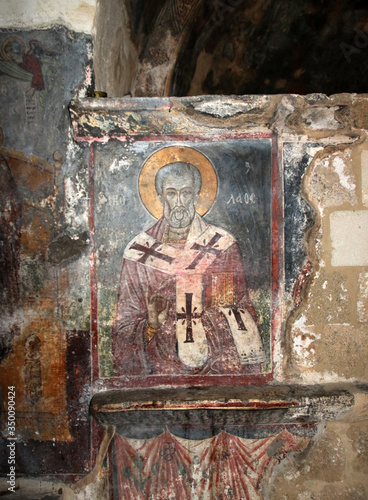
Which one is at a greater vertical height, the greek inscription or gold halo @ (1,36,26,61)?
A: gold halo @ (1,36,26,61)

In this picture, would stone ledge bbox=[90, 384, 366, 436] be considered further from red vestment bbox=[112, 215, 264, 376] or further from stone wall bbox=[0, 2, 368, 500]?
red vestment bbox=[112, 215, 264, 376]

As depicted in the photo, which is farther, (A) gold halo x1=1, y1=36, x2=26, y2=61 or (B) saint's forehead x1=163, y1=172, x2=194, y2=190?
(B) saint's forehead x1=163, y1=172, x2=194, y2=190

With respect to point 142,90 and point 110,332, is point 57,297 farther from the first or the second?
point 142,90

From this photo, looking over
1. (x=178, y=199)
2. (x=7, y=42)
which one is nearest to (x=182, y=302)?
(x=178, y=199)

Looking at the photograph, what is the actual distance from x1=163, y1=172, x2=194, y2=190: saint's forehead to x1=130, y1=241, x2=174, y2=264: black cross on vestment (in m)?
0.37

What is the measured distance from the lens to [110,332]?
8.67 ft

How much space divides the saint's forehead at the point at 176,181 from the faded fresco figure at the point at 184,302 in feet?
0.08

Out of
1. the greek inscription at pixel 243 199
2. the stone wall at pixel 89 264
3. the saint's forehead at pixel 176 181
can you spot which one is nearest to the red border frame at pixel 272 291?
the stone wall at pixel 89 264

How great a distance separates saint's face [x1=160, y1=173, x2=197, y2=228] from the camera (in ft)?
8.63

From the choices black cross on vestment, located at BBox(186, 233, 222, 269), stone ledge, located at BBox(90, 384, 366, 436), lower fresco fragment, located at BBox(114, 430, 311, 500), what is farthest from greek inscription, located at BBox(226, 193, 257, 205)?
lower fresco fragment, located at BBox(114, 430, 311, 500)

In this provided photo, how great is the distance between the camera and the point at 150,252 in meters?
2.65

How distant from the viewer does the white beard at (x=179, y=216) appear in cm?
264

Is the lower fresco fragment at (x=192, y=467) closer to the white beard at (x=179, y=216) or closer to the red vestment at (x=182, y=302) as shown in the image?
the red vestment at (x=182, y=302)

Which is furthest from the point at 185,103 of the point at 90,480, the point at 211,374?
the point at 90,480
